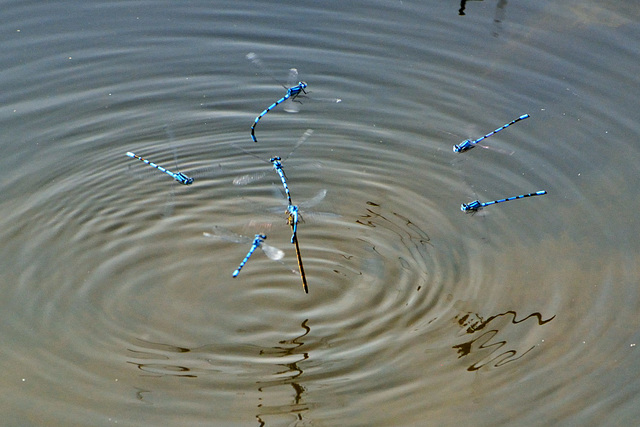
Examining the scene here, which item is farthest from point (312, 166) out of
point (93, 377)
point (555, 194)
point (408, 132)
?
point (93, 377)

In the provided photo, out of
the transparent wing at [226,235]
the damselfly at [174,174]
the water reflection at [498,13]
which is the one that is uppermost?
the water reflection at [498,13]

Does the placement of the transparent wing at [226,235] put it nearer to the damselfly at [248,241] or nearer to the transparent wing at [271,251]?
the damselfly at [248,241]

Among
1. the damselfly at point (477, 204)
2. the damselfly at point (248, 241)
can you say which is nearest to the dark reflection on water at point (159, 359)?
the damselfly at point (248, 241)

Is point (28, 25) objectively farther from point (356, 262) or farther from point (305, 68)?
point (356, 262)

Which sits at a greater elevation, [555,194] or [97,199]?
[97,199]

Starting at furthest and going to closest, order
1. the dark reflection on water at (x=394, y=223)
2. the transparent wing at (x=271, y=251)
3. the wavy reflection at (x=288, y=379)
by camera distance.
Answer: the dark reflection on water at (x=394, y=223) < the transparent wing at (x=271, y=251) < the wavy reflection at (x=288, y=379)

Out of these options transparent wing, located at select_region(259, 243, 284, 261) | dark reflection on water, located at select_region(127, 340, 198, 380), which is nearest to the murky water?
dark reflection on water, located at select_region(127, 340, 198, 380)

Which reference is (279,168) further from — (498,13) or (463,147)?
(498,13)
